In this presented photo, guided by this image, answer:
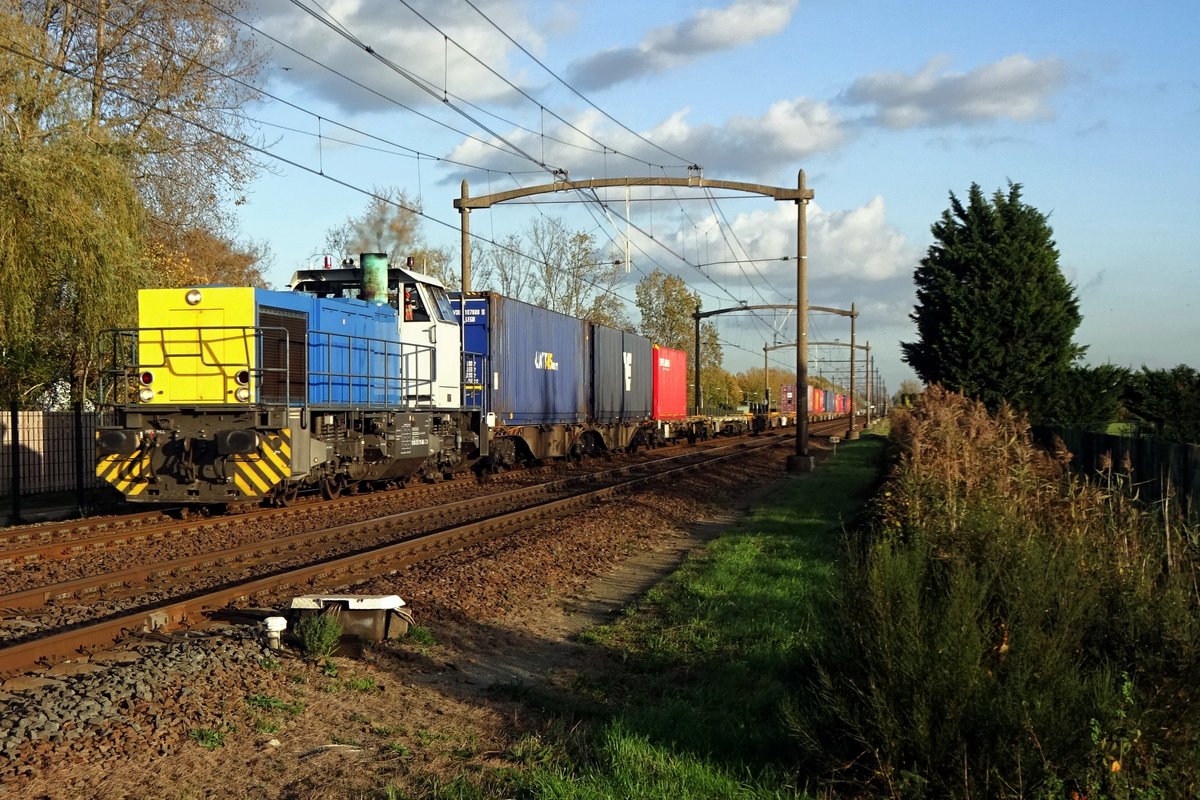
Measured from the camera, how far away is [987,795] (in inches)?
161

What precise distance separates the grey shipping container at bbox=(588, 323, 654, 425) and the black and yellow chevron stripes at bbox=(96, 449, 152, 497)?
15.9 meters

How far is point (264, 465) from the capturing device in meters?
13.9

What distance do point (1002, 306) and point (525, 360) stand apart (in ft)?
34.3

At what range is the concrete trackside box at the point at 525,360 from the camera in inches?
839

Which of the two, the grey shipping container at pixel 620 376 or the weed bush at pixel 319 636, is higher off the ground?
the grey shipping container at pixel 620 376

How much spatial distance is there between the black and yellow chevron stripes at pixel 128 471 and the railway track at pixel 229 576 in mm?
1071

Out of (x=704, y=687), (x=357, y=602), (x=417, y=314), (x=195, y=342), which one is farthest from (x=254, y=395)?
(x=704, y=687)

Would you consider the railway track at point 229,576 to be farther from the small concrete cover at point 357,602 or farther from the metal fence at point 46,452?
the metal fence at point 46,452

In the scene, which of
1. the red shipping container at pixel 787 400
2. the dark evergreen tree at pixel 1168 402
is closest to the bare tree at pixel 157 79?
the dark evergreen tree at pixel 1168 402

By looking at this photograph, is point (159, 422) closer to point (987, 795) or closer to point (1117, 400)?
point (987, 795)

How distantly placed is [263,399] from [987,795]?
12.5 metres

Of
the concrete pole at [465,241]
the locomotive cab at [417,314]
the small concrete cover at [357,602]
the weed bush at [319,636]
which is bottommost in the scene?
the weed bush at [319,636]

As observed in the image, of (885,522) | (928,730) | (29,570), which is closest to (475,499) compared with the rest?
(29,570)

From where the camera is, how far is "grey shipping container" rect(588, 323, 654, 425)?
29.0m
